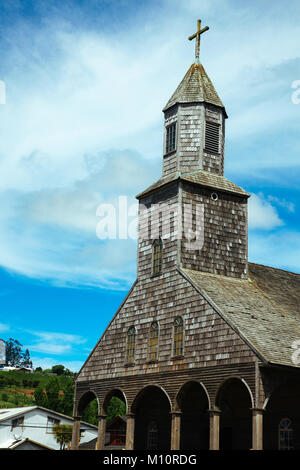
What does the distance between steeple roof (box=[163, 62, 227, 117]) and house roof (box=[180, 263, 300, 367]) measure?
28.9ft

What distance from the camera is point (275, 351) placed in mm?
21906

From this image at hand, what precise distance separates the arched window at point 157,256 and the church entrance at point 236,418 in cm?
632

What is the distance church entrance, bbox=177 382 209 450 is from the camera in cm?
2705

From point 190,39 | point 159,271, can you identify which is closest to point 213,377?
point 159,271

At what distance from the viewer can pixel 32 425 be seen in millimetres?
49312

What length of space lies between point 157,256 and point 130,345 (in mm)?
4331

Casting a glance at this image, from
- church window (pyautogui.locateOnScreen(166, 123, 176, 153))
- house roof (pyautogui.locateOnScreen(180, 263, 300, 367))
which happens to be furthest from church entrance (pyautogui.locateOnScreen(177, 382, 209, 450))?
church window (pyautogui.locateOnScreen(166, 123, 176, 153))

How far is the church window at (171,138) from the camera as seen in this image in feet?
102

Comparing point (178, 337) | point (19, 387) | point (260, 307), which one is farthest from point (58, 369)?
point (260, 307)

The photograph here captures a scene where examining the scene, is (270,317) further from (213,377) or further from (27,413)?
(27,413)

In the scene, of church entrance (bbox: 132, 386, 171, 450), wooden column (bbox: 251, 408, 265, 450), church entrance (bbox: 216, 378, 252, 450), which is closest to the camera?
wooden column (bbox: 251, 408, 265, 450)

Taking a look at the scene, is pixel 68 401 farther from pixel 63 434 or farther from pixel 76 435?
pixel 76 435

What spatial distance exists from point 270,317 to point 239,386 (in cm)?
320

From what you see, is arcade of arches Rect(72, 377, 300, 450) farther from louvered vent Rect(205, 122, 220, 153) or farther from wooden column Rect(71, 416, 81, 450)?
louvered vent Rect(205, 122, 220, 153)
